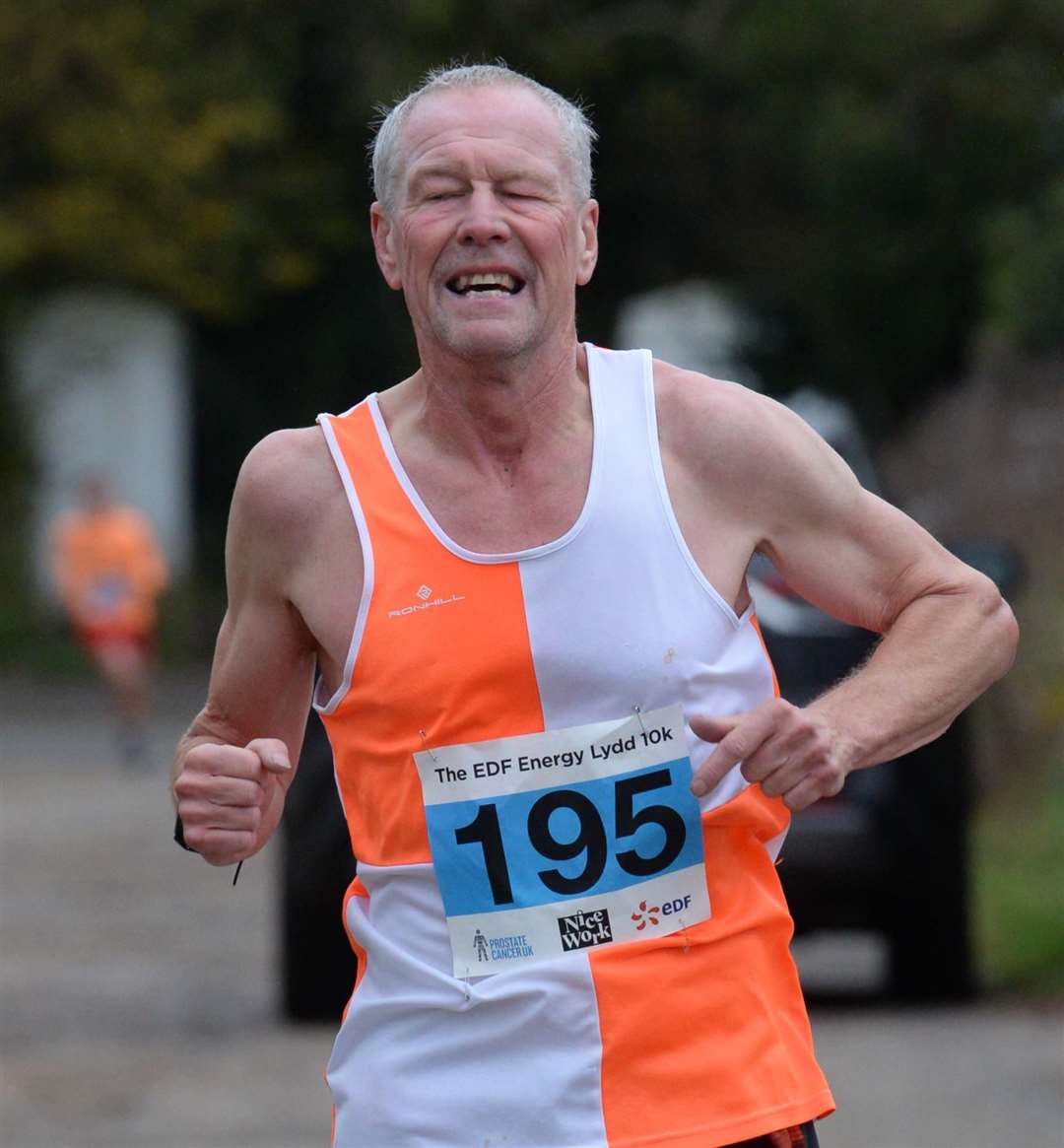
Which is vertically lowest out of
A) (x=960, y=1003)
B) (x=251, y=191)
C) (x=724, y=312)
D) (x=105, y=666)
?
(x=960, y=1003)

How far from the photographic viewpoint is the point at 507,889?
349 cm

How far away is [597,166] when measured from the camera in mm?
27688

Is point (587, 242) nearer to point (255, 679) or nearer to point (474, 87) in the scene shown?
point (474, 87)

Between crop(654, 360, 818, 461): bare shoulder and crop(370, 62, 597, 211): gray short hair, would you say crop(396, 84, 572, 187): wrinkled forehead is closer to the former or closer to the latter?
crop(370, 62, 597, 211): gray short hair

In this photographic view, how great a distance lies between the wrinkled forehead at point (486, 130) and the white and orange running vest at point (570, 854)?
0.41 metres

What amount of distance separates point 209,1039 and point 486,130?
5.13 metres

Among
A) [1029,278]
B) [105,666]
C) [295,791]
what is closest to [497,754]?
[295,791]

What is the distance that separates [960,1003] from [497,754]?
17.9 feet

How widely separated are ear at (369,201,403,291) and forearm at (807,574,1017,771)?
33.5 inches

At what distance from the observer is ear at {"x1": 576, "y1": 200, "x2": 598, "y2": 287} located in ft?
12.1

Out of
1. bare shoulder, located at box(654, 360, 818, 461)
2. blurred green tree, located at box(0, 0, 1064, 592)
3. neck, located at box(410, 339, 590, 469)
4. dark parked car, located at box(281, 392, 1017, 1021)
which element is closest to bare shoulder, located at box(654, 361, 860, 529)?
bare shoulder, located at box(654, 360, 818, 461)

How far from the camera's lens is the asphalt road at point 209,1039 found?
274 inches

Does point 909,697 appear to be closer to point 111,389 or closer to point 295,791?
point 295,791

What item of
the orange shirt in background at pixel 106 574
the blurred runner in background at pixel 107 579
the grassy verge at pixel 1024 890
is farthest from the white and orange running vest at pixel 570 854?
the orange shirt in background at pixel 106 574
